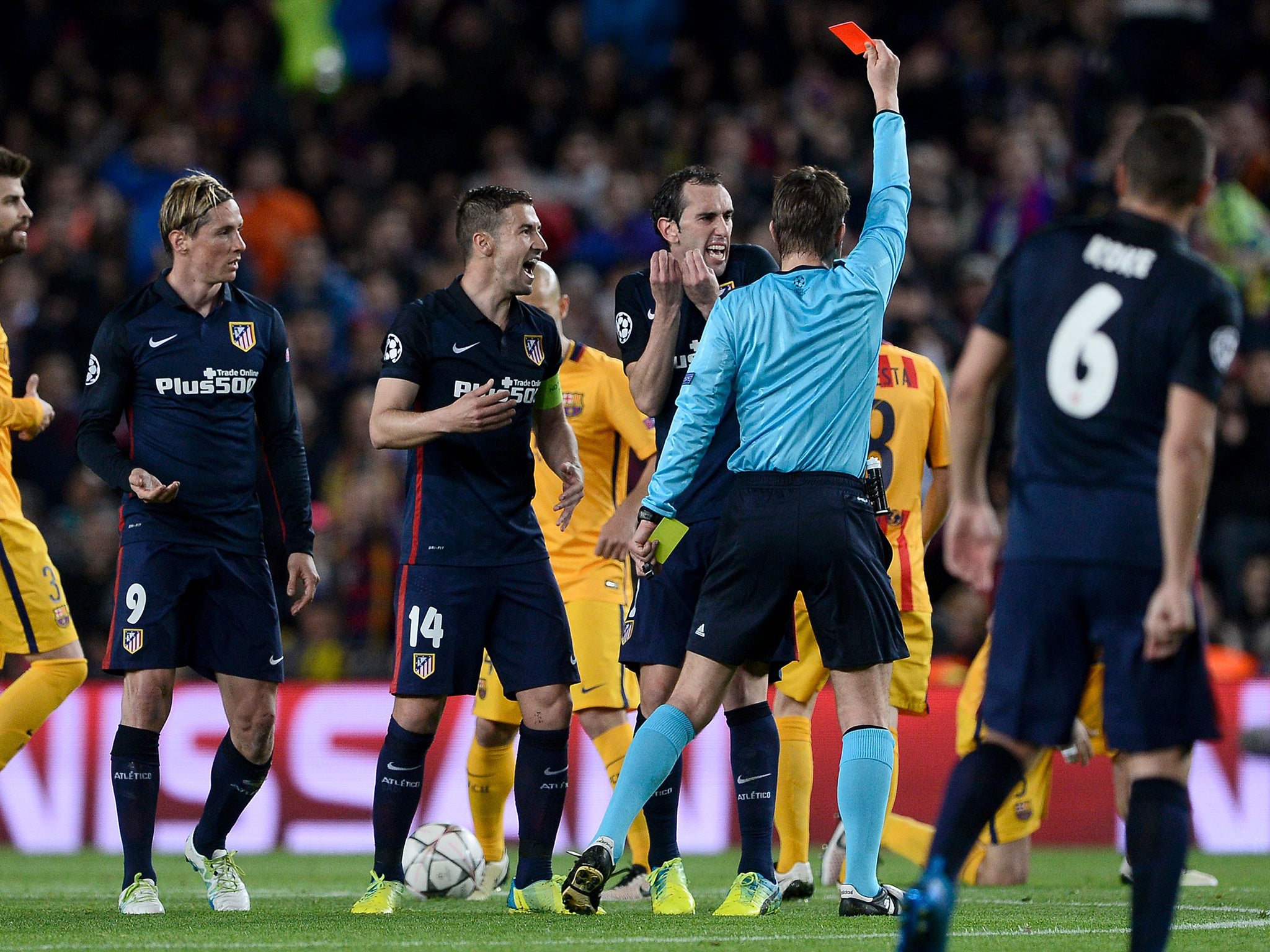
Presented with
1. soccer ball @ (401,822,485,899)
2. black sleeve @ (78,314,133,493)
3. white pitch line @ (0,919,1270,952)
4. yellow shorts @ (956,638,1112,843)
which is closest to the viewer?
white pitch line @ (0,919,1270,952)

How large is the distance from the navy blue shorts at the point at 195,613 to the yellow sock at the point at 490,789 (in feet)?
4.21

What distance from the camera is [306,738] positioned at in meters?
10.8

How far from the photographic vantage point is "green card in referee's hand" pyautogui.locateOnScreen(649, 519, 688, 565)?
599cm

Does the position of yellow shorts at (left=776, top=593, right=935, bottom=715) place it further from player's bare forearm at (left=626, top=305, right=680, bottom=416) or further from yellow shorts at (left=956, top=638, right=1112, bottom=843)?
player's bare forearm at (left=626, top=305, right=680, bottom=416)

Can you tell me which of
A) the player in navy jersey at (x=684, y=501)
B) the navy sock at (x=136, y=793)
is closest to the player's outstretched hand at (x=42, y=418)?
the navy sock at (x=136, y=793)

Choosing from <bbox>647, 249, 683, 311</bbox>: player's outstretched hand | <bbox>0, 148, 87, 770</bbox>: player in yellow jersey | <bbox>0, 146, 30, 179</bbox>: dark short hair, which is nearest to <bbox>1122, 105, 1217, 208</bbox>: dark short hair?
<bbox>647, 249, 683, 311</bbox>: player's outstretched hand

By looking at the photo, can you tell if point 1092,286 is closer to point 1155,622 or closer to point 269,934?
point 1155,622

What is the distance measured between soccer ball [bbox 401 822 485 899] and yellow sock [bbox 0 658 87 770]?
5.10ft

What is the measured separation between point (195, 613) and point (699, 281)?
2302mm

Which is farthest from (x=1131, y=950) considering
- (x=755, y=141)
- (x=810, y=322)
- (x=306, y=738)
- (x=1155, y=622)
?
(x=755, y=141)

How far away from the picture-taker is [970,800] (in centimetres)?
429

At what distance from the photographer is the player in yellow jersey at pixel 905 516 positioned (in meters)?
7.51

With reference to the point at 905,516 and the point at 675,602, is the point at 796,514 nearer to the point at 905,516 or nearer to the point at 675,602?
the point at 675,602

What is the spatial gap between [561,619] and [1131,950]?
2822mm
